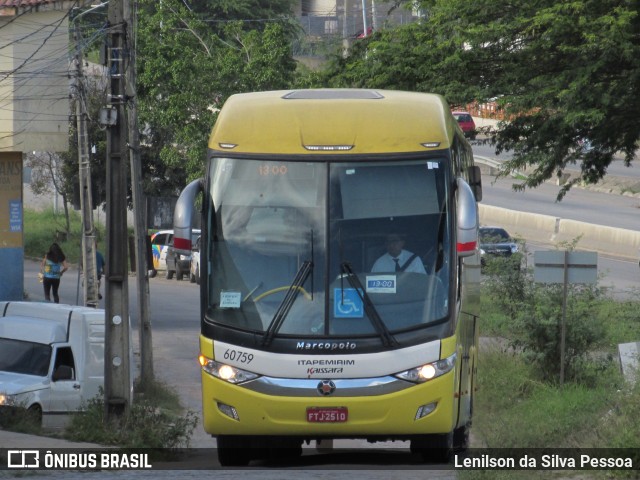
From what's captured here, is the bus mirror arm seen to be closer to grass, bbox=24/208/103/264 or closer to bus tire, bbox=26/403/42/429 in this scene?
bus tire, bbox=26/403/42/429

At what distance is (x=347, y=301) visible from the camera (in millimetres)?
10875

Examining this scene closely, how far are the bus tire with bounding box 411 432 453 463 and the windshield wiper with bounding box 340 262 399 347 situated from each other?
3.30 feet

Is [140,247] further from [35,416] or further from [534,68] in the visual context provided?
[534,68]

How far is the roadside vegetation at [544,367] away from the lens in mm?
14734

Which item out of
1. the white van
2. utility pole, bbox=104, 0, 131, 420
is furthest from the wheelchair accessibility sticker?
the white van

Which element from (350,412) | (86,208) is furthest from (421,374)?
(86,208)

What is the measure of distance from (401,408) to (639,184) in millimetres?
48466

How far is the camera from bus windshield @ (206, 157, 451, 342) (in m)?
10.9

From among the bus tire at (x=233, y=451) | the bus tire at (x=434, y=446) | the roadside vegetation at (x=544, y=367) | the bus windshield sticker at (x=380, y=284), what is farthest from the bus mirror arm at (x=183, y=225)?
the roadside vegetation at (x=544, y=367)

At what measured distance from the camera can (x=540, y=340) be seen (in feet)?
65.3

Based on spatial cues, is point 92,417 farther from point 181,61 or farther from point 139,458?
point 181,61

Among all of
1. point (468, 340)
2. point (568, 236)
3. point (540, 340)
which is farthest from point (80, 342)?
point (568, 236)

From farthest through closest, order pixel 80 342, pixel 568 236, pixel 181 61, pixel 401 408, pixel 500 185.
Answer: pixel 500 185
pixel 568 236
pixel 181 61
pixel 80 342
pixel 401 408

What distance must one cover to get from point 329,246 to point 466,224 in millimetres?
1275
